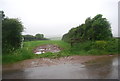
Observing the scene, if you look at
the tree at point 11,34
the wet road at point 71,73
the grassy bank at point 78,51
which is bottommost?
the wet road at point 71,73

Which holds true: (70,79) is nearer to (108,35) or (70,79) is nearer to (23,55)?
(23,55)

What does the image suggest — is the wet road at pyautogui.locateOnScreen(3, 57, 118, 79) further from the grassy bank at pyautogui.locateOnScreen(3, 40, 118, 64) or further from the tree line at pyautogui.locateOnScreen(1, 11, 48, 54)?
the tree line at pyautogui.locateOnScreen(1, 11, 48, 54)

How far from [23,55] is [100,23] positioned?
9.87 meters

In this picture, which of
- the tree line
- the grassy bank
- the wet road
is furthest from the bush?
the tree line

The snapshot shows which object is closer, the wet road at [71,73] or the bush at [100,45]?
the wet road at [71,73]

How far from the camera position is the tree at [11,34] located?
12.1 metres

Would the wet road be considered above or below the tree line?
below

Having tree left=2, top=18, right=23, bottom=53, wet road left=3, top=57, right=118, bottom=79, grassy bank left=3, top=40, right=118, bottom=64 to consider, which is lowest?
wet road left=3, top=57, right=118, bottom=79

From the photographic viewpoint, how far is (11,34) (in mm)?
12539

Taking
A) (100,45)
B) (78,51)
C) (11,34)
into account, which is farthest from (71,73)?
(11,34)

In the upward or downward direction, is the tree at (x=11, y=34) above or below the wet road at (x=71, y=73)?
above

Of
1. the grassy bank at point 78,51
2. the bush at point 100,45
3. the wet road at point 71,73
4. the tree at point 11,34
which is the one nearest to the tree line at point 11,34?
the tree at point 11,34

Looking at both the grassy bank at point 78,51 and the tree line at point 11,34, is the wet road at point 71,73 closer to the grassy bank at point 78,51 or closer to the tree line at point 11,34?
the grassy bank at point 78,51

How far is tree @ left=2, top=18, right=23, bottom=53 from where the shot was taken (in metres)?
12.1
